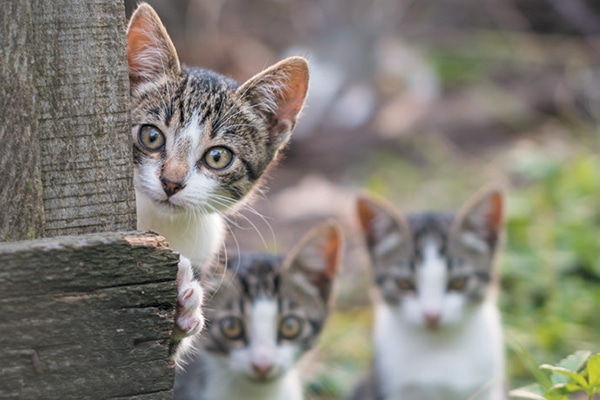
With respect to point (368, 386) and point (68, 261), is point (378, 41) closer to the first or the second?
point (368, 386)

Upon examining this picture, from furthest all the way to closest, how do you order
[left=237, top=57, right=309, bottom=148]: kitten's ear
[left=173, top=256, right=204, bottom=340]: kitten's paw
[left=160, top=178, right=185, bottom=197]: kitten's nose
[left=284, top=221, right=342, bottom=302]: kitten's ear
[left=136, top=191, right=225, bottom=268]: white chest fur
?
[left=284, top=221, right=342, bottom=302]: kitten's ear
[left=237, top=57, right=309, bottom=148]: kitten's ear
[left=136, top=191, right=225, bottom=268]: white chest fur
[left=160, top=178, right=185, bottom=197]: kitten's nose
[left=173, top=256, right=204, bottom=340]: kitten's paw

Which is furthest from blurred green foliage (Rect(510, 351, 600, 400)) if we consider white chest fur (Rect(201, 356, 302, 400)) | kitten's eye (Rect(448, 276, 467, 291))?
kitten's eye (Rect(448, 276, 467, 291))

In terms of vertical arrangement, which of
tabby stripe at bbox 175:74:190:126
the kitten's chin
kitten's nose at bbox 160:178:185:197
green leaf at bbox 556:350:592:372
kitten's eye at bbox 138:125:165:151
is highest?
tabby stripe at bbox 175:74:190:126

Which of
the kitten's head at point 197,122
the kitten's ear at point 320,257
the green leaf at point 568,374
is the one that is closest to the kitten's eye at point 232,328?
the kitten's ear at point 320,257

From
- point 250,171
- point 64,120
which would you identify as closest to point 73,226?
point 64,120

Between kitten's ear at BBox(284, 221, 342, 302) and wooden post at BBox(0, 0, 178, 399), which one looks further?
kitten's ear at BBox(284, 221, 342, 302)

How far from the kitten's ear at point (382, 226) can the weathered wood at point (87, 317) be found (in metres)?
2.43

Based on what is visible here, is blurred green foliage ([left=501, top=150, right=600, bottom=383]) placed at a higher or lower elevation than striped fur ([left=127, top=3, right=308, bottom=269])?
lower

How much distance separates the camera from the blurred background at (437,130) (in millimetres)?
5621

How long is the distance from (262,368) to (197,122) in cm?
120

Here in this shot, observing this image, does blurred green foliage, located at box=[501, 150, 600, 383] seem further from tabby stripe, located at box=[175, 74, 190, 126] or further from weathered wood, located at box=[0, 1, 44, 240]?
weathered wood, located at box=[0, 1, 44, 240]

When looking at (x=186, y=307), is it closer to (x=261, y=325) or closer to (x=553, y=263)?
(x=261, y=325)

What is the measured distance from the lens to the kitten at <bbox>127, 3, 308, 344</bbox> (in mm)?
2738

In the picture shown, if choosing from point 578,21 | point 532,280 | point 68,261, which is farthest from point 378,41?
point 68,261
